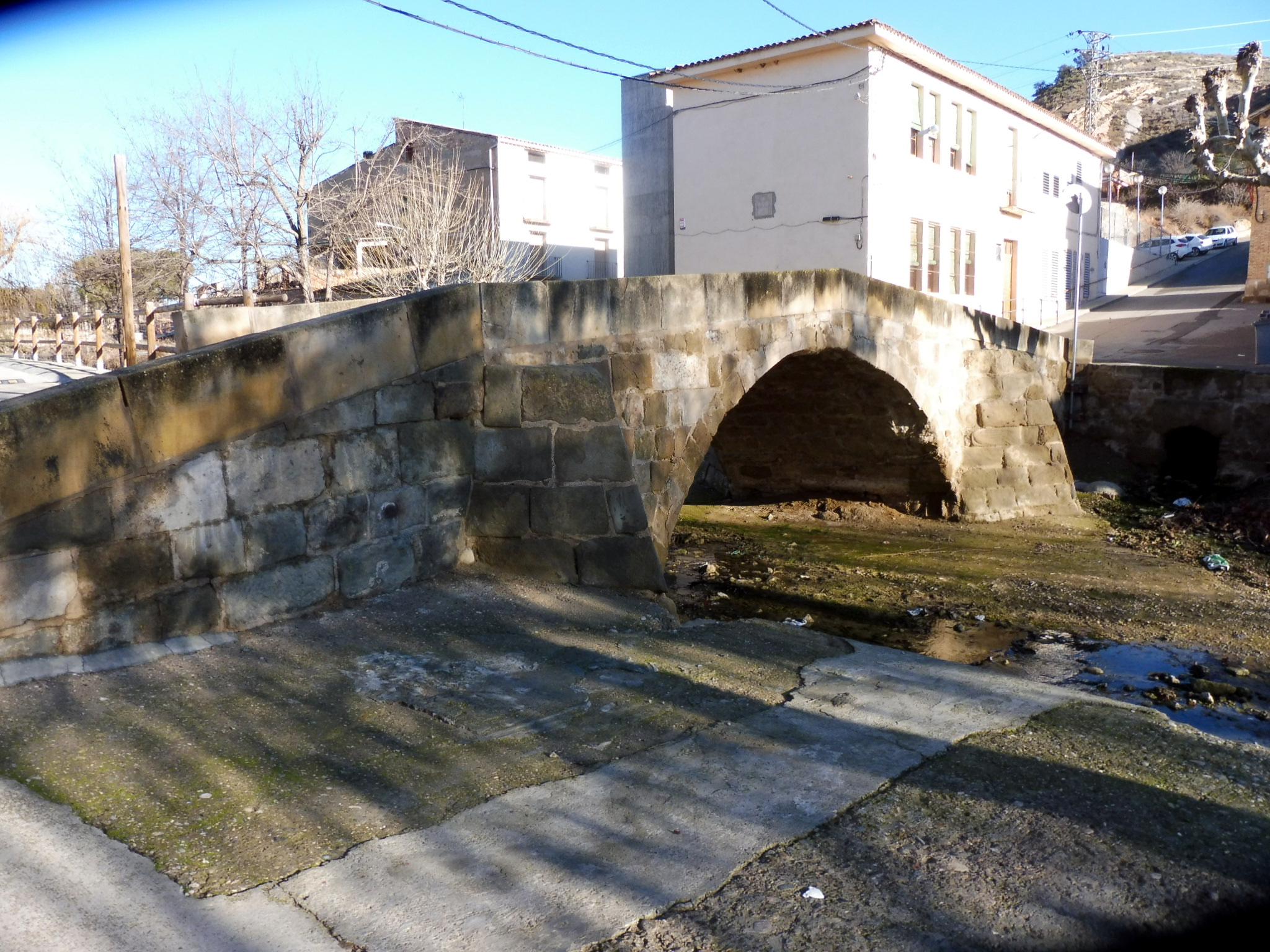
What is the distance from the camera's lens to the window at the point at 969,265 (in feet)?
76.2

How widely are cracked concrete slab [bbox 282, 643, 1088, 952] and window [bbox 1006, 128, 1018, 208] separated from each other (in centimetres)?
2323

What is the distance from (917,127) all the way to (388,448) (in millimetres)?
18608

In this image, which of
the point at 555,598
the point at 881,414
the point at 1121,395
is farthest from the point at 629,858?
the point at 1121,395

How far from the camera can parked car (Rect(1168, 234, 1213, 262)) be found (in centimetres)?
3809

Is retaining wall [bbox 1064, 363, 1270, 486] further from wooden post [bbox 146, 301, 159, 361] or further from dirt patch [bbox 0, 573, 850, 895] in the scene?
wooden post [bbox 146, 301, 159, 361]

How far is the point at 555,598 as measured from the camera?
533cm

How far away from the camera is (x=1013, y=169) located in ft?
82.3

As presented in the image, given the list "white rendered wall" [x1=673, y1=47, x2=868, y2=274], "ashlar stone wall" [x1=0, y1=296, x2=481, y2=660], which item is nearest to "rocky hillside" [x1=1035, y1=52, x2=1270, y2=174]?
"white rendered wall" [x1=673, y1=47, x2=868, y2=274]

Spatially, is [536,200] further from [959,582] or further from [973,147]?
[959,582]

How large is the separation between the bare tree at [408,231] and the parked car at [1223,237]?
2922 centimetres

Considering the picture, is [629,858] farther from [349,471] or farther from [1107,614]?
[1107,614]

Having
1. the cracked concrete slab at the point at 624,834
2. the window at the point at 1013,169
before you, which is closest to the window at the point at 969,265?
the window at the point at 1013,169

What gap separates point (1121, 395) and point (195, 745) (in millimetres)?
13258

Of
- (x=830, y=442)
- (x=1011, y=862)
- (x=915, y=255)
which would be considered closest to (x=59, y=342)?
(x=830, y=442)
